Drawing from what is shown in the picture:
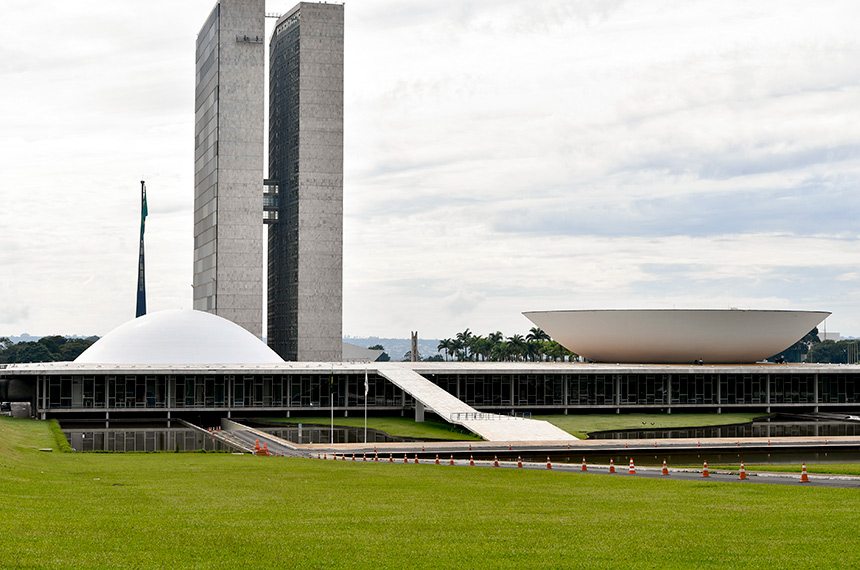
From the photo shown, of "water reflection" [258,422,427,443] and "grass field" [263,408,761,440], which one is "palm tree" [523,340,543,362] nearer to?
"grass field" [263,408,761,440]

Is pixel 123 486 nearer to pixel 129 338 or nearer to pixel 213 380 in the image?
pixel 213 380

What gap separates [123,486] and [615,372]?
192ft

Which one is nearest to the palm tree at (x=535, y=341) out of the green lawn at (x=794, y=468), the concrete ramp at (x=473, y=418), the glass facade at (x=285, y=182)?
the glass facade at (x=285, y=182)

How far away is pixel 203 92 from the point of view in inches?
5595

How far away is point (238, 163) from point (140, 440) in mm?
Answer: 81635

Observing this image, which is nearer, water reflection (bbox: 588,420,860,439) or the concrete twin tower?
water reflection (bbox: 588,420,860,439)

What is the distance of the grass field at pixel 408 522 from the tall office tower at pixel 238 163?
102 metres

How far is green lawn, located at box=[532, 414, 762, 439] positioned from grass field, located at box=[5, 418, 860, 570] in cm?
3329

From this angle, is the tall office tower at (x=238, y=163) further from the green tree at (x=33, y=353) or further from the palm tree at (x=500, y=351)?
the palm tree at (x=500, y=351)

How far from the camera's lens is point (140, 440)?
54188 millimetres

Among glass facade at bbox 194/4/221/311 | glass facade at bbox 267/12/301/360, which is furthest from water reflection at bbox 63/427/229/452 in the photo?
glass facade at bbox 194/4/221/311

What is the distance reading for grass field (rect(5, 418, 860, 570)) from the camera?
14430 mm

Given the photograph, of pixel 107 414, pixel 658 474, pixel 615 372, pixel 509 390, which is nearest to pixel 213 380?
pixel 107 414

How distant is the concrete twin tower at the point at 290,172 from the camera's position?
131 m
